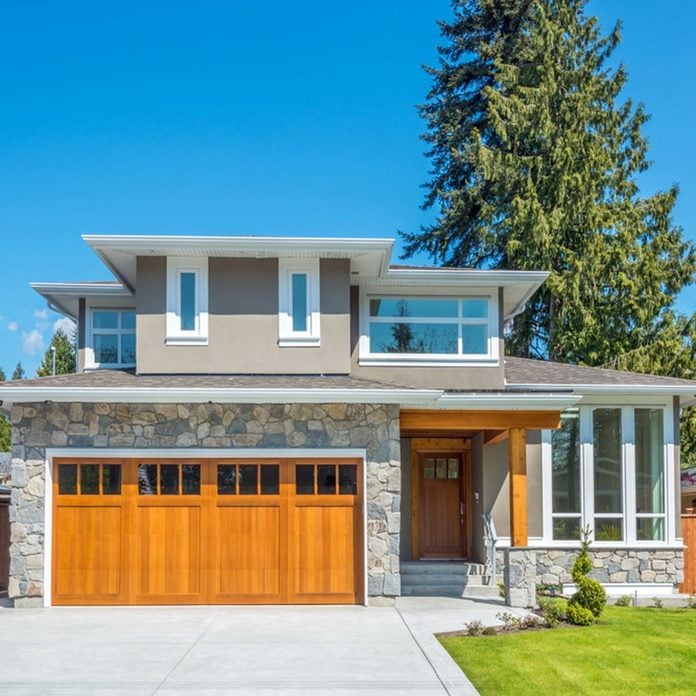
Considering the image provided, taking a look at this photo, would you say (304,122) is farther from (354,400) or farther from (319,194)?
(354,400)

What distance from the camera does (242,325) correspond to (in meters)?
13.7

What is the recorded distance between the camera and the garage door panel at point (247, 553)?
40.6 ft

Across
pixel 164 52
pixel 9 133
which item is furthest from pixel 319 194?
pixel 9 133

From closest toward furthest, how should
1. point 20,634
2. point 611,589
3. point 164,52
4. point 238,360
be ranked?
1. point 20,634
2. point 238,360
3. point 611,589
4. point 164,52

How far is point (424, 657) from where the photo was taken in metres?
8.81

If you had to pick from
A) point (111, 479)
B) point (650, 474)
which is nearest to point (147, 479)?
point (111, 479)

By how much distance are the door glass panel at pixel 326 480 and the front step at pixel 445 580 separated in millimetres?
2739

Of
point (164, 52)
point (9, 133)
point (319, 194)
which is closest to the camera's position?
point (164, 52)

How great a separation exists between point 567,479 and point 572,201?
10.8 metres

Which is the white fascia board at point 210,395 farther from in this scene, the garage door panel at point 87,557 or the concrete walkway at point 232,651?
the concrete walkway at point 232,651

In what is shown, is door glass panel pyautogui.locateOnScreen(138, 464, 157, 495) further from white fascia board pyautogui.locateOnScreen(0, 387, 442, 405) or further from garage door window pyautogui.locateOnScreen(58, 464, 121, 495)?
white fascia board pyautogui.locateOnScreen(0, 387, 442, 405)

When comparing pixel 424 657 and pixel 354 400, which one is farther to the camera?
pixel 354 400

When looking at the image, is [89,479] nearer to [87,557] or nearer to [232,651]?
[87,557]

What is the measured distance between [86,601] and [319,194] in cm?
1334
